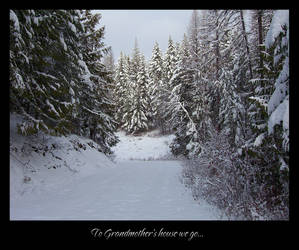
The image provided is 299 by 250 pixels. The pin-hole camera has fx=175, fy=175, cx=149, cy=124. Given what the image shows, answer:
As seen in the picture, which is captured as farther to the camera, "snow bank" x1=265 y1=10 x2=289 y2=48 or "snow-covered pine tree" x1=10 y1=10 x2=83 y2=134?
"snow-covered pine tree" x1=10 y1=10 x2=83 y2=134

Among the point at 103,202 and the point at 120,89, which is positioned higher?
the point at 103,202

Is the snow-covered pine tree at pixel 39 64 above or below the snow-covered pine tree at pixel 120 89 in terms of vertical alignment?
above

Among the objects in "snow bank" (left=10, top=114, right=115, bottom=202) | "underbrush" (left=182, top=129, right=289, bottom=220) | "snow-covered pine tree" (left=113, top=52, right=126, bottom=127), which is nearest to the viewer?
"underbrush" (left=182, top=129, right=289, bottom=220)

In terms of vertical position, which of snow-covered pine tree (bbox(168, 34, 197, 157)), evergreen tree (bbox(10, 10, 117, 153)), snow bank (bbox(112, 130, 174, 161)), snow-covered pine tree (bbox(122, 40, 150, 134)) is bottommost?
snow bank (bbox(112, 130, 174, 161))

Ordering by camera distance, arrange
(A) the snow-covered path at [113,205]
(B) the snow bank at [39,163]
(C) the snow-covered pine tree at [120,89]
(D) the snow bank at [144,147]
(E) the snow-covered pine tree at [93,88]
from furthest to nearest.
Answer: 1. (C) the snow-covered pine tree at [120,89]
2. (D) the snow bank at [144,147]
3. (E) the snow-covered pine tree at [93,88]
4. (B) the snow bank at [39,163]
5. (A) the snow-covered path at [113,205]

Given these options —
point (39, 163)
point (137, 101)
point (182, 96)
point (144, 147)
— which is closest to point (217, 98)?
point (182, 96)

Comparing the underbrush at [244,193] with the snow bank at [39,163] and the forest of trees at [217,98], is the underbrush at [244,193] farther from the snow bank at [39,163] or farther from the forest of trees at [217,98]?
the snow bank at [39,163]

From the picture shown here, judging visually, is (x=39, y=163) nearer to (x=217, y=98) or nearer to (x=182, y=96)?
(x=217, y=98)

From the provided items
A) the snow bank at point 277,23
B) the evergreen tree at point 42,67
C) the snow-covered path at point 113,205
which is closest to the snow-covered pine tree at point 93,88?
the evergreen tree at point 42,67

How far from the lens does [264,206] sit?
4.35m

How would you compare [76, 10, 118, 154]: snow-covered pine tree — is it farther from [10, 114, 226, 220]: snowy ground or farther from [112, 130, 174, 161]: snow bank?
[112, 130, 174, 161]: snow bank

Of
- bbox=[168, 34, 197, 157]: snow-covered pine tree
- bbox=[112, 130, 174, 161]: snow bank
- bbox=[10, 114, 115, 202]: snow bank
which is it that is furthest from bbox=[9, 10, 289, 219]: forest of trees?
bbox=[112, 130, 174, 161]: snow bank

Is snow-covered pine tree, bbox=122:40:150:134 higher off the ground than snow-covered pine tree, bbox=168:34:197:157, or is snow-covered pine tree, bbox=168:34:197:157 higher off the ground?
snow-covered pine tree, bbox=168:34:197:157
